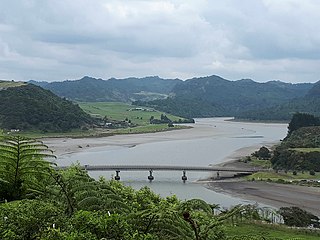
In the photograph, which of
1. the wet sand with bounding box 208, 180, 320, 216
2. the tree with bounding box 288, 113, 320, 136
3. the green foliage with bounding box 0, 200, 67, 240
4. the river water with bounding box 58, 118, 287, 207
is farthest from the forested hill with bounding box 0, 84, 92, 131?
the green foliage with bounding box 0, 200, 67, 240

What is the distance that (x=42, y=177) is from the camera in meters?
12.0

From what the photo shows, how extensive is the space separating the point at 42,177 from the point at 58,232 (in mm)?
5751

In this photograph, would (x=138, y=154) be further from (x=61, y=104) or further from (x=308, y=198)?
(x=61, y=104)

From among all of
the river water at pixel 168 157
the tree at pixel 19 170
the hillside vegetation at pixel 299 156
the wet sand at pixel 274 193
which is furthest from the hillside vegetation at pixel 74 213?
the hillside vegetation at pixel 299 156

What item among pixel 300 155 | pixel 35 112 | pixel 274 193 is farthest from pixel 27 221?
pixel 35 112

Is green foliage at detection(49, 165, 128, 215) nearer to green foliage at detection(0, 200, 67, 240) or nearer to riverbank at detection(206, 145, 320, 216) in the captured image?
green foliage at detection(0, 200, 67, 240)

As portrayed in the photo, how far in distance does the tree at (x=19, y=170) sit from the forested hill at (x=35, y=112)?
117 m

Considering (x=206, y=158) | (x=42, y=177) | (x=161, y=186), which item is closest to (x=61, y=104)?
(x=206, y=158)

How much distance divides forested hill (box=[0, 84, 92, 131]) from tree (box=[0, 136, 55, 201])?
11707cm

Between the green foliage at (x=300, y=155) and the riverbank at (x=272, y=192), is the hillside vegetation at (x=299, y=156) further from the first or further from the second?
the riverbank at (x=272, y=192)

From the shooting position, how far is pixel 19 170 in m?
11.2

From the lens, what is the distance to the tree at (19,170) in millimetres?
11016

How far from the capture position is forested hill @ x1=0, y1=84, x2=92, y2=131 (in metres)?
130

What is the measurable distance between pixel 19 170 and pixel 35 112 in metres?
128
